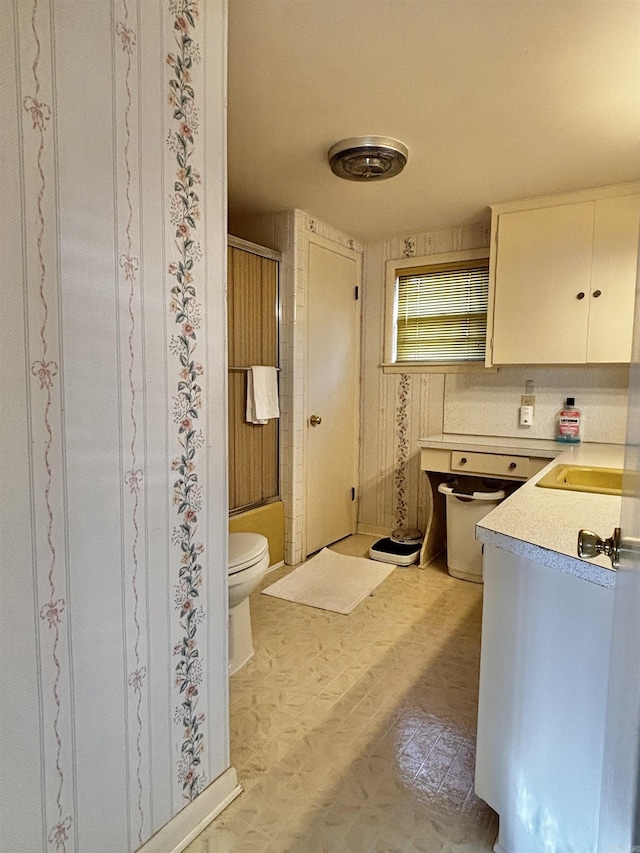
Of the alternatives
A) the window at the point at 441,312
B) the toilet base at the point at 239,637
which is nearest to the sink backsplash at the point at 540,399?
the window at the point at 441,312

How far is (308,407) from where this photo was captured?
3242mm

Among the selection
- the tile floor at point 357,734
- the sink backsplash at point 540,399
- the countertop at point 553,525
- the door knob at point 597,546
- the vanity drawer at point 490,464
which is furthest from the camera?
the sink backsplash at point 540,399

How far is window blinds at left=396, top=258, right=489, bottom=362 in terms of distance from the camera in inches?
131

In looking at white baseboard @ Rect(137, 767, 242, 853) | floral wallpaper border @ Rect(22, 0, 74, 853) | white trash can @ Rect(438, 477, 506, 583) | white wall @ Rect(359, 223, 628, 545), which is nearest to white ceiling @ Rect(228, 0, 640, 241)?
floral wallpaper border @ Rect(22, 0, 74, 853)

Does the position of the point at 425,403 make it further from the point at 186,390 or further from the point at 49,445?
the point at 49,445

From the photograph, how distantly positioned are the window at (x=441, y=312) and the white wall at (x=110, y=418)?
243cm

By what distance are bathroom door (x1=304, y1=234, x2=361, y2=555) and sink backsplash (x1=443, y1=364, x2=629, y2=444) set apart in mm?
737

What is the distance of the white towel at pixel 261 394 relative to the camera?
9.32 ft

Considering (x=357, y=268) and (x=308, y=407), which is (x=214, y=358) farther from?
(x=357, y=268)

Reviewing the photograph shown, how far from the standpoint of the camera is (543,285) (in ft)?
9.02

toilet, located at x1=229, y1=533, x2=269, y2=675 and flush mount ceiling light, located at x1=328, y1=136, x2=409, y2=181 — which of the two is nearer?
toilet, located at x1=229, y1=533, x2=269, y2=675

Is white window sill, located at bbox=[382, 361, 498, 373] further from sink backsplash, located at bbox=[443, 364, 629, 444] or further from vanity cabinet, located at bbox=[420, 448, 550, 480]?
vanity cabinet, located at bbox=[420, 448, 550, 480]

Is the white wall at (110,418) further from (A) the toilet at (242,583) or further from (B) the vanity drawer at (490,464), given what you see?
(B) the vanity drawer at (490,464)

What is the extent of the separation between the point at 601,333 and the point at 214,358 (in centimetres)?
224
